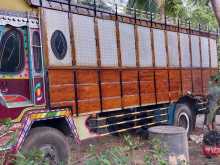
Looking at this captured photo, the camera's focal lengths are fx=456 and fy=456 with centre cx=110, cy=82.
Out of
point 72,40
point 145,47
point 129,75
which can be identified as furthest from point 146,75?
point 72,40

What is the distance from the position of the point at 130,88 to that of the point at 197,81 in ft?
11.9

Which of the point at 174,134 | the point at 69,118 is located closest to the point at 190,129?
the point at 174,134

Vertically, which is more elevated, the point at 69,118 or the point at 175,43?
the point at 175,43

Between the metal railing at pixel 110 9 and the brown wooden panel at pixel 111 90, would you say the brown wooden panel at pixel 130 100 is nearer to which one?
the brown wooden panel at pixel 111 90

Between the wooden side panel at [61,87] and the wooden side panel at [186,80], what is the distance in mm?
4600

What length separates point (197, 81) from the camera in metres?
11.8

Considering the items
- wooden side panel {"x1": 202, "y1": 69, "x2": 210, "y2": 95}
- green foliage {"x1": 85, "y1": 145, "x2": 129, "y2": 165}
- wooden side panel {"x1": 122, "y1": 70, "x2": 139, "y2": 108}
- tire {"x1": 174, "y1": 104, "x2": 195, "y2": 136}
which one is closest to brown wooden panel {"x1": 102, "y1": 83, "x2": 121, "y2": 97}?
wooden side panel {"x1": 122, "y1": 70, "x2": 139, "y2": 108}

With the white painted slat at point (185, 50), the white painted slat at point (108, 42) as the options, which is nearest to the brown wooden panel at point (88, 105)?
the white painted slat at point (108, 42)

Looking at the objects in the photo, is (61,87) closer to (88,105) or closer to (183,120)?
(88,105)

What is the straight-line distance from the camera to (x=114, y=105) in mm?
8211

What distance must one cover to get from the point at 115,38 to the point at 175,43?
278 centimetres

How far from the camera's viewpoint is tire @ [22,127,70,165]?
619 centimetres

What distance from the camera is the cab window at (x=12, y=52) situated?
594cm

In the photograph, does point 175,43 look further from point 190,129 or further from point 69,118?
point 69,118
